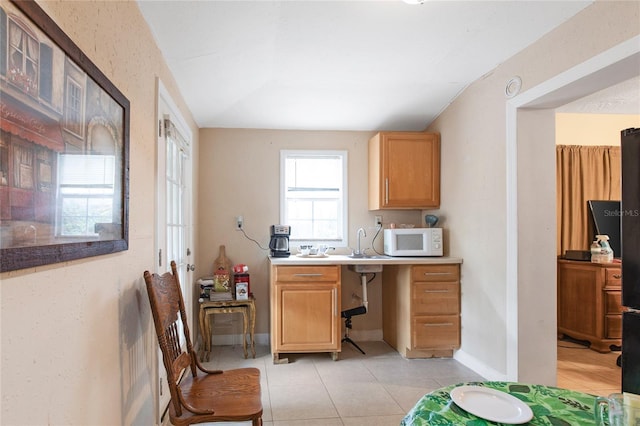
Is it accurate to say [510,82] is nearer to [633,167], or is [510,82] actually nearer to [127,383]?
[633,167]

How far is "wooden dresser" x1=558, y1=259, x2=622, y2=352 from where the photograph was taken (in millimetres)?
3822

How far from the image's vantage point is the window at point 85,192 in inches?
42.9

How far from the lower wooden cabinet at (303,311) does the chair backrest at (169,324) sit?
4.63 feet

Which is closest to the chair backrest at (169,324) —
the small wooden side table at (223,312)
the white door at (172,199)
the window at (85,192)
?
the white door at (172,199)

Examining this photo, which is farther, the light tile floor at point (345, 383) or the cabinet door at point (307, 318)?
the cabinet door at point (307, 318)

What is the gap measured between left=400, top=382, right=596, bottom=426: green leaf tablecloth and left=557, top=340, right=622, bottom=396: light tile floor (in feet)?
7.23

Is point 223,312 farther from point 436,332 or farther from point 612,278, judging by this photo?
point 612,278

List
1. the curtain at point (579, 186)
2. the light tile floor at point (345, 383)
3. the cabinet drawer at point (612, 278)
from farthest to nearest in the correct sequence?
the curtain at point (579, 186), the cabinet drawer at point (612, 278), the light tile floor at point (345, 383)

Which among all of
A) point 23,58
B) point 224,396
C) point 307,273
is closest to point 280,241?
point 307,273

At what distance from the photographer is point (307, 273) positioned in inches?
138

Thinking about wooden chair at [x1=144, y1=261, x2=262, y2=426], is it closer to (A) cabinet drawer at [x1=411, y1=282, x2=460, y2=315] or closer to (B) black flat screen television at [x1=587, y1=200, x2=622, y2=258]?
(A) cabinet drawer at [x1=411, y1=282, x2=460, y2=315]

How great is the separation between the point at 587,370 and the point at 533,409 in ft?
9.62

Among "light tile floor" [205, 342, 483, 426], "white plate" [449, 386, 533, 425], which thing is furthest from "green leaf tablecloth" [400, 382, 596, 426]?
"light tile floor" [205, 342, 483, 426]

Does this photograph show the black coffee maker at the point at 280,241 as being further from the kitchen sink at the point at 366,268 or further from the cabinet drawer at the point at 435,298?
the cabinet drawer at the point at 435,298
